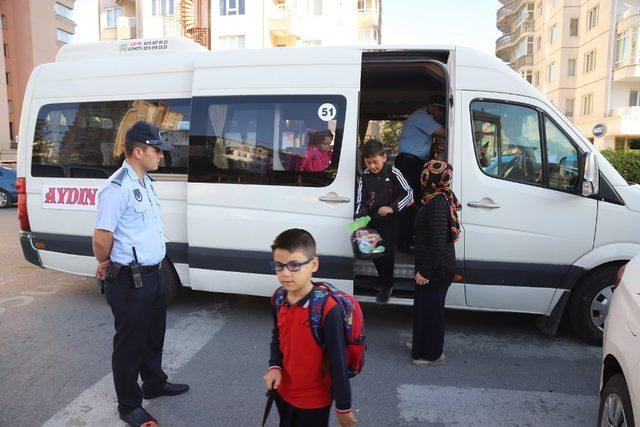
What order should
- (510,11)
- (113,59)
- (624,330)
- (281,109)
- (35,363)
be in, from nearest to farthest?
(624,330) < (35,363) < (281,109) < (113,59) < (510,11)

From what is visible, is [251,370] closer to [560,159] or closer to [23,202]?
[560,159]

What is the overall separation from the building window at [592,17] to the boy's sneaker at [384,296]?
37.3 metres

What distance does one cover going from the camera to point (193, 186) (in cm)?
468

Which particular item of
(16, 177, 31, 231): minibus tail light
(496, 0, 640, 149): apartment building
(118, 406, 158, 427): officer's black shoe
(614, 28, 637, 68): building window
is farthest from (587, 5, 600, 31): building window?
(118, 406, 158, 427): officer's black shoe

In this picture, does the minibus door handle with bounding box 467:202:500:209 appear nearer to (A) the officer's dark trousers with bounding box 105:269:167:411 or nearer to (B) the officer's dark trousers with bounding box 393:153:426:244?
(B) the officer's dark trousers with bounding box 393:153:426:244

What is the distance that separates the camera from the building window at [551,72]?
40906 millimetres

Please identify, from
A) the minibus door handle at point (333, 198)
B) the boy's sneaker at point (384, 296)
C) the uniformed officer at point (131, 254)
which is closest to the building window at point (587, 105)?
the boy's sneaker at point (384, 296)

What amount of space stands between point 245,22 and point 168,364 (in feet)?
89.0

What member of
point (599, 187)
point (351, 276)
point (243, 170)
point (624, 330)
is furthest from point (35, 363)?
point (599, 187)

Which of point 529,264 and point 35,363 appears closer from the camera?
point 35,363

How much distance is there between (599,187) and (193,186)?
12.0ft

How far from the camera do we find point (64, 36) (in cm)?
4612

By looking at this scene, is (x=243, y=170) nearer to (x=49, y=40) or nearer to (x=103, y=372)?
(x=103, y=372)

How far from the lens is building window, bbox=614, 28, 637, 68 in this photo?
30033mm
